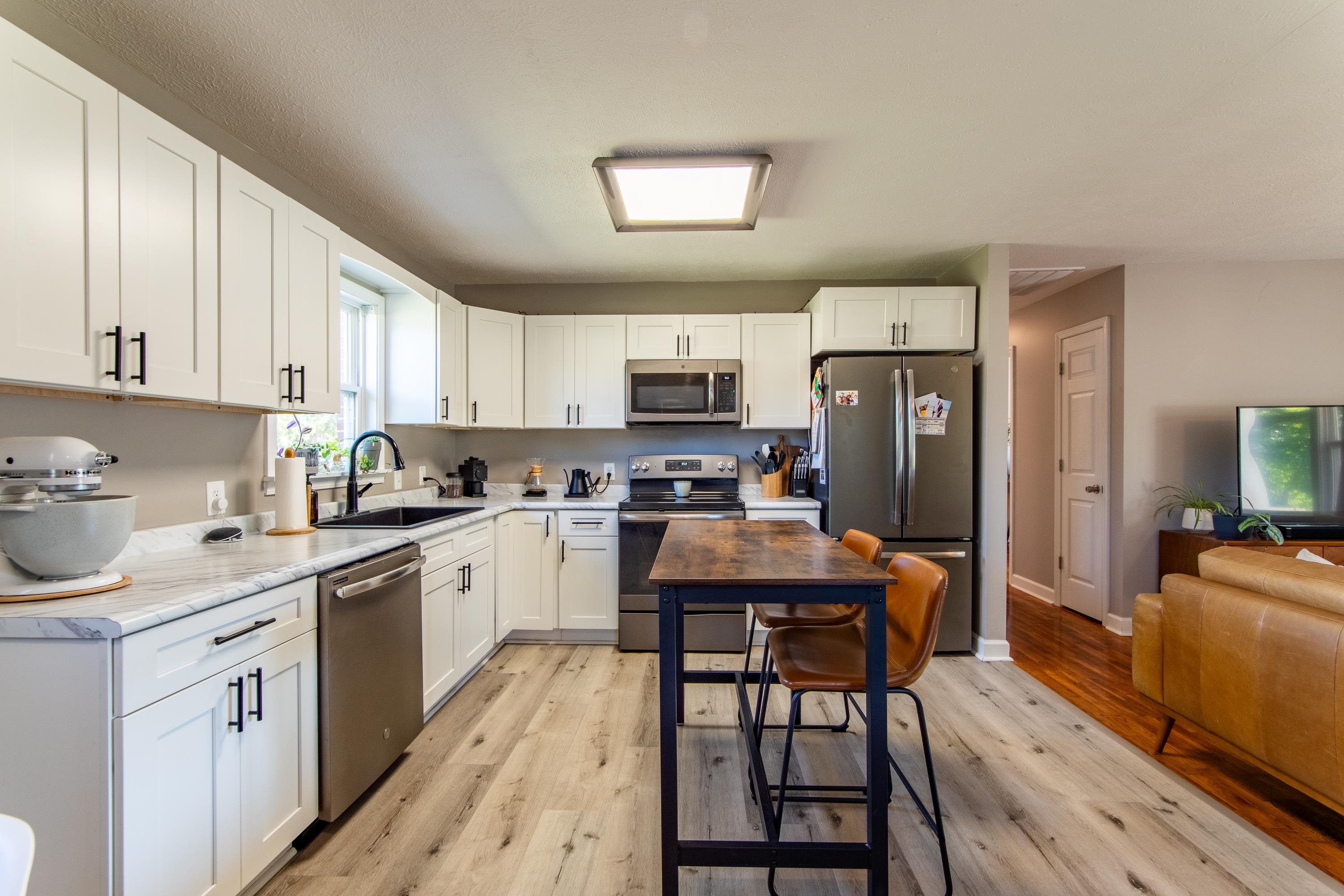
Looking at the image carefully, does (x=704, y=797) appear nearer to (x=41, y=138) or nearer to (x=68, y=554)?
(x=68, y=554)

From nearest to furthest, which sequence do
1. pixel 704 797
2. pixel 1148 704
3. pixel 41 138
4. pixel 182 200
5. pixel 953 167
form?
1. pixel 41 138
2. pixel 182 200
3. pixel 704 797
4. pixel 953 167
5. pixel 1148 704

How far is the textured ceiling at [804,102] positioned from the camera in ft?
5.10

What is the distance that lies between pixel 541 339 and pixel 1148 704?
13.0 ft

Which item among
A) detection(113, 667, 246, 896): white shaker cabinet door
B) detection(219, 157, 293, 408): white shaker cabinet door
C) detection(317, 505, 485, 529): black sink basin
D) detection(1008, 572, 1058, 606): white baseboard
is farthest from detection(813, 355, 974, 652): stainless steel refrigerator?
detection(113, 667, 246, 896): white shaker cabinet door

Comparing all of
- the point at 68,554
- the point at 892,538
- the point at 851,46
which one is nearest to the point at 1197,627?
Answer: the point at 892,538

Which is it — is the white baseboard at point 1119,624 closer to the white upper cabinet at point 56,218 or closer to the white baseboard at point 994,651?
the white baseboard at point 994,651

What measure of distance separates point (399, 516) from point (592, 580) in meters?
1.18

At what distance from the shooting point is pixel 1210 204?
272cm

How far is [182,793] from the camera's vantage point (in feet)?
4.02

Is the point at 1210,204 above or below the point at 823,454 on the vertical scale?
above

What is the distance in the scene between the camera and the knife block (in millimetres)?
3799

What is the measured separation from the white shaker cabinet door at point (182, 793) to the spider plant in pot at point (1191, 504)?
4.82m

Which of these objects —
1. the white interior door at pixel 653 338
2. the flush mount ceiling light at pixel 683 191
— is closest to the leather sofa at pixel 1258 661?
the flush mount ceiling light at pixel 683 191

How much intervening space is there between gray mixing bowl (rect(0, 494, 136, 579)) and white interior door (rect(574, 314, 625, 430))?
8.64ft
